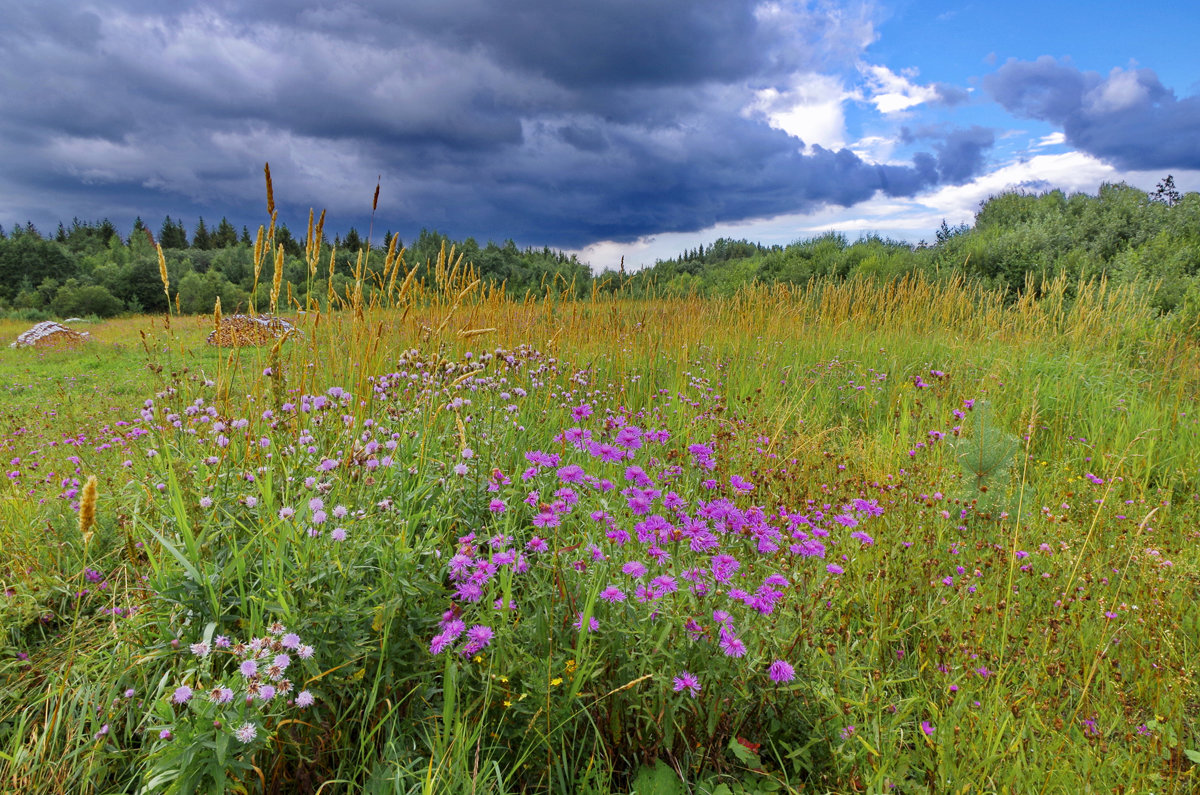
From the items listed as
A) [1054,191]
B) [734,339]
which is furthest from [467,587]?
[1054,191]

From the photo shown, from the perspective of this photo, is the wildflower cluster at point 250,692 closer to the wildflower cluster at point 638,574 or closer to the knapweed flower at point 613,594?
the wildflower cluster at point 638,574

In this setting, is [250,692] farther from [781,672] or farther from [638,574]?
[781,672]

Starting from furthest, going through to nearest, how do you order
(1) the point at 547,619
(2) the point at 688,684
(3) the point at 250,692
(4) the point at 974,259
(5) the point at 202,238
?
(5) the point at 202,238, (4) the point at 974,259, (1) the point at 547,619, (2) the point at 688,684, (3) the point at 250,692

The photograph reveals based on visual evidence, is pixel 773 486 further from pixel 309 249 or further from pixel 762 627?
pixel 309 249

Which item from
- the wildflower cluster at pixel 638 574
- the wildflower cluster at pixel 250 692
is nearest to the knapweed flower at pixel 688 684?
the wildflower cluster at pixel 638 574

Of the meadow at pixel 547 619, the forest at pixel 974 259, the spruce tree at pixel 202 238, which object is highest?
the spruce tree at pixel 202 238

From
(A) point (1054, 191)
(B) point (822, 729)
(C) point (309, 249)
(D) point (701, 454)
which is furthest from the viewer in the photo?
(A) point (1054, 191)

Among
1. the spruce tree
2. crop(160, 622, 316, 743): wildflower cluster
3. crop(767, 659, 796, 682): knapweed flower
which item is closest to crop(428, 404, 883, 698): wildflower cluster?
crop(767, 659, 796, 682): knapweed flower

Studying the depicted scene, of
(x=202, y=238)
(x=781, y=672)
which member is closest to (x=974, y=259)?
(x=781, y=672)

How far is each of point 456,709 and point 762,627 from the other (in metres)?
0.77

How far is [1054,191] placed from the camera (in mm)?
20797

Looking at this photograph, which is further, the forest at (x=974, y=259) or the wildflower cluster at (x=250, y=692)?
the forest at (x=974, y=259)

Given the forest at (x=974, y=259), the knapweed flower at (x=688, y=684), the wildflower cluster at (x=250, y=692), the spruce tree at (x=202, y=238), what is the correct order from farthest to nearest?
the spruce tree at (x=202, y=238) < the forest at (x=974, y=259) < the knapweed flower at (x=688, y=684) < the wildflower cluster at (x=250, y=692)

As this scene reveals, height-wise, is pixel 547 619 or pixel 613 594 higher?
pixel 613 594
